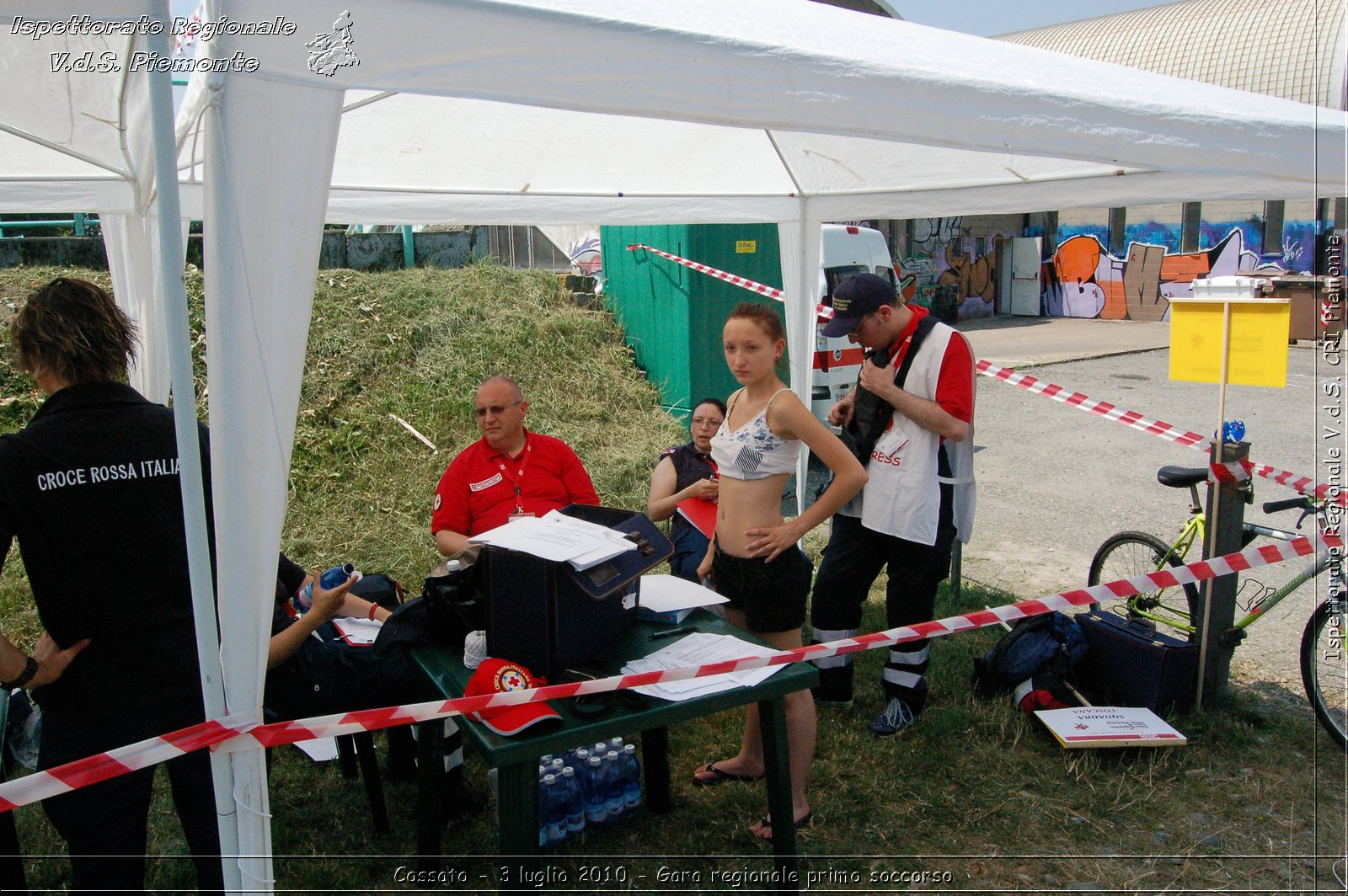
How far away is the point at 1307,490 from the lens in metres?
3.88

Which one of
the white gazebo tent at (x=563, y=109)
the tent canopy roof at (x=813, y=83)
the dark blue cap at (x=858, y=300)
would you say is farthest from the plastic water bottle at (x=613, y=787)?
the tent canopy roof at (x=813, y=83)

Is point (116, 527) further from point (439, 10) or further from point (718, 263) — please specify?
point (718, 263)

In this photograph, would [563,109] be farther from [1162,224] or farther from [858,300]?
[1162,224]

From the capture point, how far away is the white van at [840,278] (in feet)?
25.5

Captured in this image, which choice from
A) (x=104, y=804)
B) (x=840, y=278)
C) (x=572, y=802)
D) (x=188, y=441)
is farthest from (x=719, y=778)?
(x=840, y=278)

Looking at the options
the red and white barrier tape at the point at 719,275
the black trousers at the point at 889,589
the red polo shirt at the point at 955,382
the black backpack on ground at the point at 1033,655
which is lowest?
the black backpack on ground at the point at 1033,655

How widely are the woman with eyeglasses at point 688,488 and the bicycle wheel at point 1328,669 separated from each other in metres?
2.60

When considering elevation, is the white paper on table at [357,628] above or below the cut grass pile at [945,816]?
above

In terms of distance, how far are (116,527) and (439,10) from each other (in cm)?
137

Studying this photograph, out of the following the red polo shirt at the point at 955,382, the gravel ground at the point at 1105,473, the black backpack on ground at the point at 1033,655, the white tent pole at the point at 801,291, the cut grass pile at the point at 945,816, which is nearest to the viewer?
the cut grass pile at the point at 945,816

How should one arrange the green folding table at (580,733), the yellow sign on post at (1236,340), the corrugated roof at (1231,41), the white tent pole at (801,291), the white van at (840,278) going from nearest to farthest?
the green folding table at (580,733) < the yellow sign on post at (1236,340) < the white tent pole at (801,291) < the white van at (840,278) < the corrugated roof at (1231,41)

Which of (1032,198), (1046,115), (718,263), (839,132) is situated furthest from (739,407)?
(718,263)

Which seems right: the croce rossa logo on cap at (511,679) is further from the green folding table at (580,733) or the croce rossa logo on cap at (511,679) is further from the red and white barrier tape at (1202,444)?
the red and white barrier tape at (1202,444)

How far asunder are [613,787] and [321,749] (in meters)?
1.26
